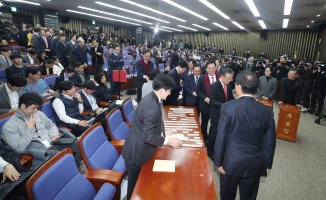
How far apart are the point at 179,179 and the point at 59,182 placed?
89cm

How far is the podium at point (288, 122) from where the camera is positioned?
15.1 ft

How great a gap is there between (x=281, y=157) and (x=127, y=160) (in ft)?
10.5

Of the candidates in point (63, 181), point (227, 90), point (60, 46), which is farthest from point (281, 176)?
point (60, 46)

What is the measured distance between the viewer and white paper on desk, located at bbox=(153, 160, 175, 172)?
187 centimetres

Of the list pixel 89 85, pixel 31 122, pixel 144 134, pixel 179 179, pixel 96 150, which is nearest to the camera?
pixel 179 179

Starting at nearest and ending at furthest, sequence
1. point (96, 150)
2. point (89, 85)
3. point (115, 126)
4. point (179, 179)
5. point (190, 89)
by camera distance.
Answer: point (179, 179) → point (96, 150) → point (115, 126) → point (89, 85) → point (190, 89)

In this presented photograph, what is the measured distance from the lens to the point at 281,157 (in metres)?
4.00

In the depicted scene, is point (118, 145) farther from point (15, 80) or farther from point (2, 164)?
point (15, 80)

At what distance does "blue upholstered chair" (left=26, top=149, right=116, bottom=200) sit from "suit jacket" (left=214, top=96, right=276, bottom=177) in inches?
41.1

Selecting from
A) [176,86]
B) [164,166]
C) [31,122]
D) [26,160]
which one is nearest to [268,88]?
[176,86]

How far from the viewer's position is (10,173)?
1968 mm

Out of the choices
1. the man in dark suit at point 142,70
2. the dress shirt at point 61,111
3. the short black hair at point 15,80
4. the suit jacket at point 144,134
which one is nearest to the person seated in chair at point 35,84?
the short black hair at point 15,80

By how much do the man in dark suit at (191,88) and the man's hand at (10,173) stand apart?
295 centimetres

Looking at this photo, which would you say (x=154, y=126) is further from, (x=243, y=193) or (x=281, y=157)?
(x=281, y=157)
